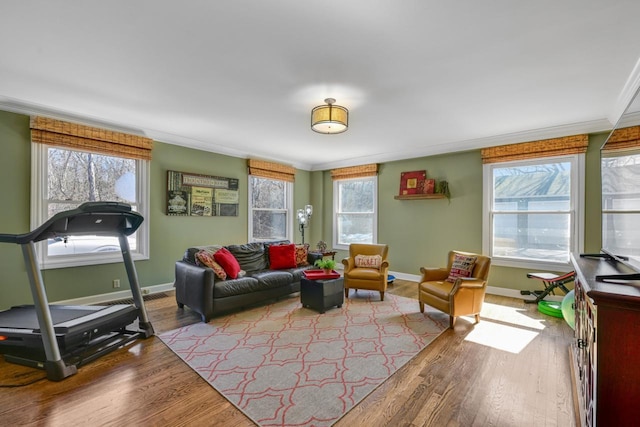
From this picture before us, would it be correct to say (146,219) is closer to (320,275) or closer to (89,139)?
(89,139)

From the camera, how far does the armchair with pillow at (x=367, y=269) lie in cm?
429

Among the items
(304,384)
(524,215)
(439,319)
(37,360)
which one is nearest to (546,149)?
(524,215)

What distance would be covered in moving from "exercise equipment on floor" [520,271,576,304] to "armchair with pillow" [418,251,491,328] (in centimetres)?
102

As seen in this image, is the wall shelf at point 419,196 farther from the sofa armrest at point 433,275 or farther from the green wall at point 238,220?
the sofa armrest at point 433,275

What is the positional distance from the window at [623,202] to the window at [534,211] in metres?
1.98

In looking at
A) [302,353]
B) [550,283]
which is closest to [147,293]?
[302,353]

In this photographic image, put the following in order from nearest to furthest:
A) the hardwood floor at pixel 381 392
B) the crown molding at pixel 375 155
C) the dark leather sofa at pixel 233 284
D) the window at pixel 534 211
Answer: the hardwood floor at pixel 381 392 < the dark leather sofa at pixel 233 284 < the crown molding at pixel 375 155 < the window at pixel 534 211

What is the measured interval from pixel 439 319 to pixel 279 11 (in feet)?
11.6

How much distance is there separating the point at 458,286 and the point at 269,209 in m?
4.10

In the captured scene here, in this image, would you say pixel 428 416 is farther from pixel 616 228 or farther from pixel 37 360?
pixel 37 360

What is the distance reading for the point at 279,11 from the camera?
184cm

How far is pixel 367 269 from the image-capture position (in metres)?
4.54

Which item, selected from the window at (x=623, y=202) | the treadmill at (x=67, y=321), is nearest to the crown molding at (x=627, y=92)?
the window at (x=623, y=202)

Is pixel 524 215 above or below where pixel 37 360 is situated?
above
